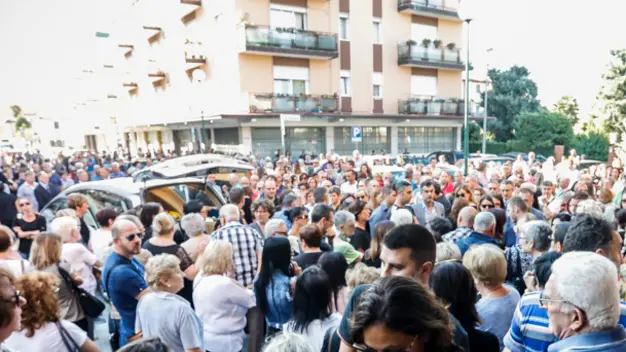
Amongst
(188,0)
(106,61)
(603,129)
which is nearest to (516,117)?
(603,129)

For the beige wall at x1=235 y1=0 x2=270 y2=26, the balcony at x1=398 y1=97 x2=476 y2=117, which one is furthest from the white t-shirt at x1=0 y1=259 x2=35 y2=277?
the balcony at x1=398 y1=97 x2=476 y2=117

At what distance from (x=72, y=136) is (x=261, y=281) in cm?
7002

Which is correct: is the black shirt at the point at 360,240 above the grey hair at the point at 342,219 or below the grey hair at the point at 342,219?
below

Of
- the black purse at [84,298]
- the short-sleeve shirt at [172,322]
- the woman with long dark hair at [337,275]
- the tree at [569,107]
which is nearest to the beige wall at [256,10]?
the black purse at [84,298]

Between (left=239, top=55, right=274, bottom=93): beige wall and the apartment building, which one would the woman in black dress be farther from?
(left=239, top=55, right=274, bottom=93): beige wall

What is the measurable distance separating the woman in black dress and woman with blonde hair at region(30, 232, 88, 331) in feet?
9.26

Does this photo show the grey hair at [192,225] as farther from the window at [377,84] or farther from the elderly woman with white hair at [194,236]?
the window at [377,84]

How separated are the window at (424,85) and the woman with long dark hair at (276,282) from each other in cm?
2512

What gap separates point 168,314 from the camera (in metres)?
2.89

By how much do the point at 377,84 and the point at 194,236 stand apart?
2261 centimetres

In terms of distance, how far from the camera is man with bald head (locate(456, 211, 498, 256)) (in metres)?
4.32

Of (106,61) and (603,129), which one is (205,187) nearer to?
(603,129)

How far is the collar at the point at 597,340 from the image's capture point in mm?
1738

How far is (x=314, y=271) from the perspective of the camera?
2.94 meters
